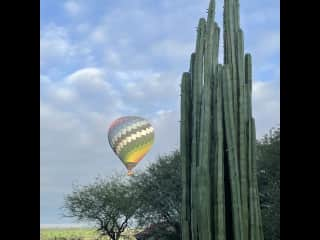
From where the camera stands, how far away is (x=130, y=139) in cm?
2234

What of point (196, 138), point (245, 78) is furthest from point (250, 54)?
point (196, 138)

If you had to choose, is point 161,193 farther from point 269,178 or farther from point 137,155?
point 269,178

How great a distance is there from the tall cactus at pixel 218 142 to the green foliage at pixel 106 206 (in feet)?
49.5

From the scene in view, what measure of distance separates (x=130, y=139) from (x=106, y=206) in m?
5.15

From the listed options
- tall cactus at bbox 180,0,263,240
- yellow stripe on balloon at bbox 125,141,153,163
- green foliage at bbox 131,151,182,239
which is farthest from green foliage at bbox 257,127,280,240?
tall cactus at bbox 180,0,263,240

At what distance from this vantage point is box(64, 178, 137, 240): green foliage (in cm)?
2483

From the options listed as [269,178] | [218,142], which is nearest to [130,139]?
[269,178]

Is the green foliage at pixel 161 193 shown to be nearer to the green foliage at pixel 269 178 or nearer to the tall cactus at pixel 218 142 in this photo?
the green foliage at pixel 269 178

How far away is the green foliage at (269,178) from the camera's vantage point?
16.1 meters

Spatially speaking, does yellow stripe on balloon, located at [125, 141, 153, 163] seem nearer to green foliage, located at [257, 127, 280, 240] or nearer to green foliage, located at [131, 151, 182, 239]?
green foliage, located at [131, 151, 182, 239]

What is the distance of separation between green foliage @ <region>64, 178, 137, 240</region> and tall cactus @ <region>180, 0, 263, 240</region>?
49.5ft
